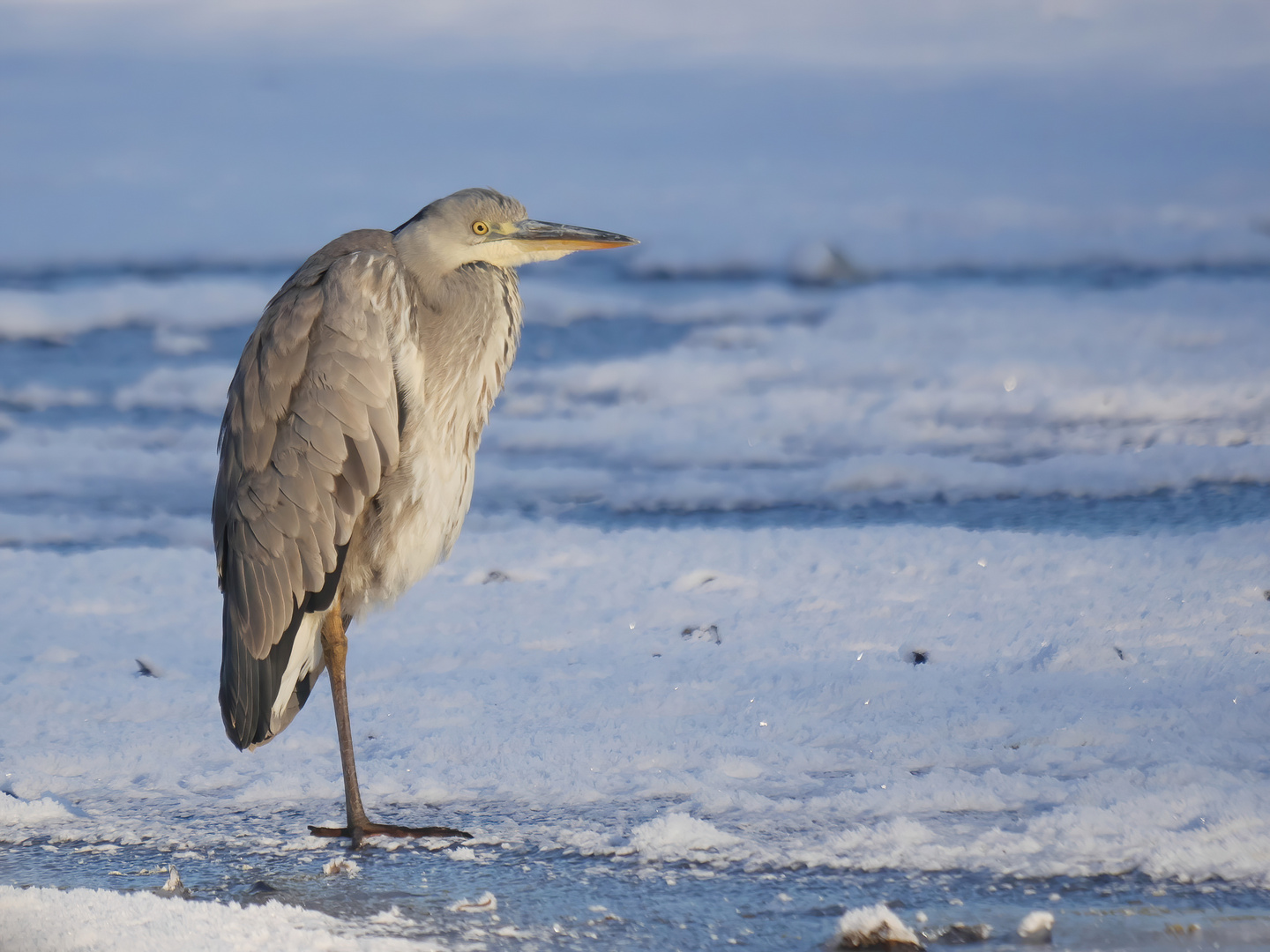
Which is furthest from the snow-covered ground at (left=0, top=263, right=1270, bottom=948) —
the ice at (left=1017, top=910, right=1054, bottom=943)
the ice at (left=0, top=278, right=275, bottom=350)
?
the ice at (left=0, top=278, right=275, bottom=350)

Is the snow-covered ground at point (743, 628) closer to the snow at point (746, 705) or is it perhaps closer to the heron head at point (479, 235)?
the snow at point (746, 705)

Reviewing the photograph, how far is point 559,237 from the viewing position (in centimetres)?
373

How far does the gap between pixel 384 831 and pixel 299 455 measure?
0.90 metres

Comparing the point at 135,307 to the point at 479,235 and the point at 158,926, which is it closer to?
the point at 479,235

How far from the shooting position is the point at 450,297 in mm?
3533

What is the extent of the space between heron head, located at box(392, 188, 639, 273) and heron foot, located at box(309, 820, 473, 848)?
1.37 m

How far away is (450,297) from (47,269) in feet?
31.4

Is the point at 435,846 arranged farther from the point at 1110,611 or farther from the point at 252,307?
the point at 252,307

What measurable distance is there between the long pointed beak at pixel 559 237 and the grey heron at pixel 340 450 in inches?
7.2

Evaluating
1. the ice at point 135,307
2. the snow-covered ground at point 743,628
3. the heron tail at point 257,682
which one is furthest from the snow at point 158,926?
the ice at point 135,307

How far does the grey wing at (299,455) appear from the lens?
3295 mm

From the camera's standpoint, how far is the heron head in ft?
11.7

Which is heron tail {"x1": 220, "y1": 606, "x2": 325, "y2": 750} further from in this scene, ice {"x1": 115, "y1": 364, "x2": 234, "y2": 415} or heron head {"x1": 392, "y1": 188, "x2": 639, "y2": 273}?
ice {"x1": 115, "y1": 364, "x2": 234, "y2": 415}

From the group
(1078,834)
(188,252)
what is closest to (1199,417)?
(1078,834)
